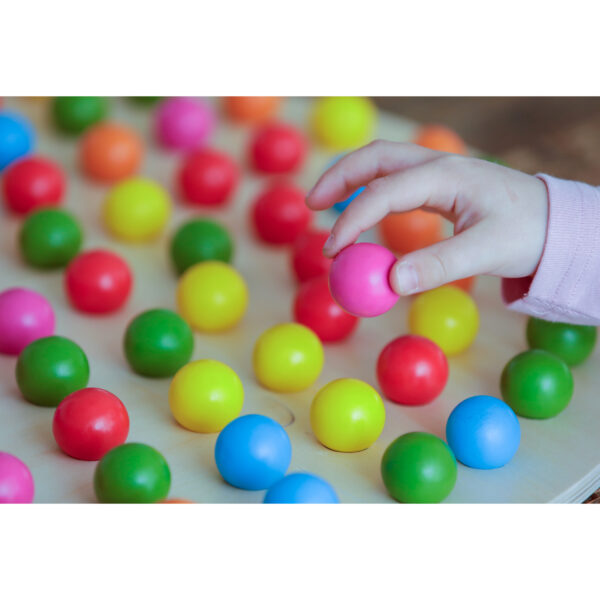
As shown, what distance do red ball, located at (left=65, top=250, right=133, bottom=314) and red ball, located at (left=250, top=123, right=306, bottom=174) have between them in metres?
0.49

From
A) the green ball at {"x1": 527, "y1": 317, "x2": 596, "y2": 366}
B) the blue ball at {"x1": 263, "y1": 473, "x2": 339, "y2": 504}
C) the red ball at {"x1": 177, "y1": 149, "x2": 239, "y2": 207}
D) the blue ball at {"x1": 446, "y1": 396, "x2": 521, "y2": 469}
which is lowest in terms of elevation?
the blue ball at {"x1": 263, "y1": 473, "x2": 339, "y2": 504}

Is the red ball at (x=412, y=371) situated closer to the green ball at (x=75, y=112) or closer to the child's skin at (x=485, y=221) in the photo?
the child's skin at (x=485, y=221)

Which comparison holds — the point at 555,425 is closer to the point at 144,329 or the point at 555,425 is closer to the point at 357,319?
the point at 357,319

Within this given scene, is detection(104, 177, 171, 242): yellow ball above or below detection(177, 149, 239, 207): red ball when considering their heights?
below

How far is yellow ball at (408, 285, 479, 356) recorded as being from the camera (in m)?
1.10

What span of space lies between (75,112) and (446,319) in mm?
956

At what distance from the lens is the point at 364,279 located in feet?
2.83

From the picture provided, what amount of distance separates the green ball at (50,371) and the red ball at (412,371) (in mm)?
364

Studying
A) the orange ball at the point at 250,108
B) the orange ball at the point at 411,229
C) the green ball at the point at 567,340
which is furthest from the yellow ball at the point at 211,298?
the orange ball at the point at 250,108

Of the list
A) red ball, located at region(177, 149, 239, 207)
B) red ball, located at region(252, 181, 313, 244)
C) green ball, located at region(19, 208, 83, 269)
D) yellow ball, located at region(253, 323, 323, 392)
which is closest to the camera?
yellow ball, located at region(253, 323, 323, 392)

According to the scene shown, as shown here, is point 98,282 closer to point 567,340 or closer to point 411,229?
point 411,229

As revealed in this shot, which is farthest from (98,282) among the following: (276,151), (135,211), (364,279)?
(276,151)

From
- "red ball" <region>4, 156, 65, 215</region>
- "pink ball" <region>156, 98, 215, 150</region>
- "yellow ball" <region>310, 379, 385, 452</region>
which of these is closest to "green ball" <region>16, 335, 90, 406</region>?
"yellow ball" <region>310, 379, 385, 452</region>

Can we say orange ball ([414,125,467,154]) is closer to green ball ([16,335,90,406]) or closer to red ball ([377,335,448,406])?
red ball ([377,335,448,406])
